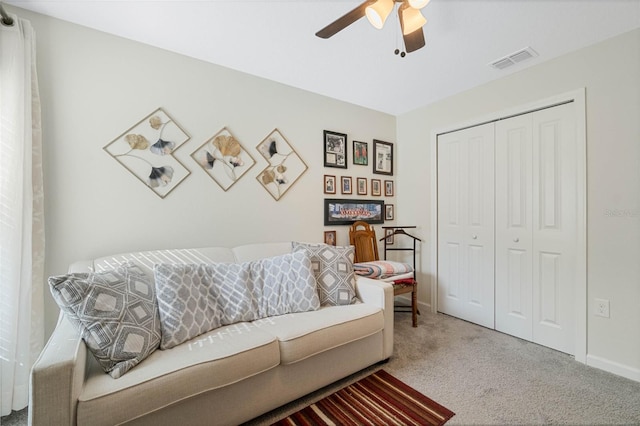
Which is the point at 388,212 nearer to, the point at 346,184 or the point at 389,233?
the point at 389,233

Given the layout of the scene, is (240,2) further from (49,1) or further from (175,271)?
(175,271)

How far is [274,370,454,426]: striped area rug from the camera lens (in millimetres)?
1539

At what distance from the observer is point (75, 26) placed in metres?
1.92

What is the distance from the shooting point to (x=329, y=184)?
3.11 m

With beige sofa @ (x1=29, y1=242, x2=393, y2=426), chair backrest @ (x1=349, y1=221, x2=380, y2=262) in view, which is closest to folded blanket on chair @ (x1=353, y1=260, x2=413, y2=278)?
chair backrest @ (x1=349, y1=221, x2=380, y2=262)

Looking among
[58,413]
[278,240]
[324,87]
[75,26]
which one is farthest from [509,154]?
[75,26]

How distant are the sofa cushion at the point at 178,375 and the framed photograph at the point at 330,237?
1527 mm

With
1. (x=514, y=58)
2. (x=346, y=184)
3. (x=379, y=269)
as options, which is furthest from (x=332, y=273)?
(x=514, y=58)

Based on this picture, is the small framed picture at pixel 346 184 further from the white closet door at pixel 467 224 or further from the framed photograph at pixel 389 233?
the white closet door at pixel 467 224

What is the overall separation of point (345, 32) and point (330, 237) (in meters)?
1.91

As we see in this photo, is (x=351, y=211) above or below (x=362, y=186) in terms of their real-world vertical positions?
below

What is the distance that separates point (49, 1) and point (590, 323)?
432 centimetres

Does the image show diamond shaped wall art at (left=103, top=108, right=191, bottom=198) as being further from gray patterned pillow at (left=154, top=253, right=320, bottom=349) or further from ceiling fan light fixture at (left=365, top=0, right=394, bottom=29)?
ceiling fan light fixture at (left=365, top=0, right=394, bottom=29)

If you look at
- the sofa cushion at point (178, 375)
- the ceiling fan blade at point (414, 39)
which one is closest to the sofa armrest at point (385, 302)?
the sofa cushion at point (178, 375)
